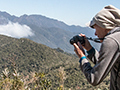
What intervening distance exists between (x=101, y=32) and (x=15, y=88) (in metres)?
2.61

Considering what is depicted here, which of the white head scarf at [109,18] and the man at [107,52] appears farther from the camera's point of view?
the white head scarf at [109,18]

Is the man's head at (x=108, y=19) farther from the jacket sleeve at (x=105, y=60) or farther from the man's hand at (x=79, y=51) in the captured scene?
the man's hand at (x=79, y=51)

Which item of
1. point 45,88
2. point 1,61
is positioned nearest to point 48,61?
point 1,61

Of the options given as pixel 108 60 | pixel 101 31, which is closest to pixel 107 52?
pixel 108 60

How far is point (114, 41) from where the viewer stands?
1314 mm

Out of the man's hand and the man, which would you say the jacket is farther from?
the man's hand

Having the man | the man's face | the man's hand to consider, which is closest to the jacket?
the man

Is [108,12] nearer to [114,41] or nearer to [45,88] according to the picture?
[114,41]

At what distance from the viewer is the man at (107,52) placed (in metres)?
1.32

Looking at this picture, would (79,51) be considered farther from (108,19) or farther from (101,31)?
(108,19)

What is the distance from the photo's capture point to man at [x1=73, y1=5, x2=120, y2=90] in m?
1.32

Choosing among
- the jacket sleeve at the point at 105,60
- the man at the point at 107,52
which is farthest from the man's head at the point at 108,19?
the jacket sleeve at the point at 105,60

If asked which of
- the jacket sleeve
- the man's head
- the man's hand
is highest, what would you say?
the man's head

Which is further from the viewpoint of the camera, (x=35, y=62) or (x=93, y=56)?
(x=35, y=62)
